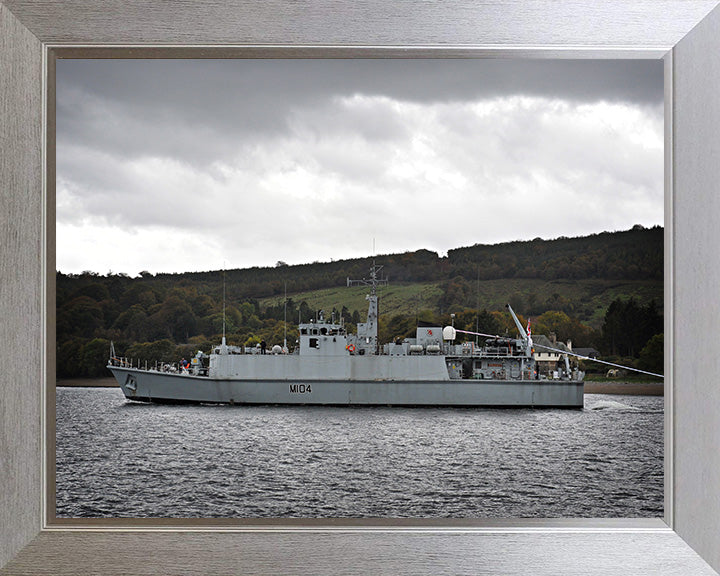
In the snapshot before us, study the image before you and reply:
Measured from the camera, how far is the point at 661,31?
1.63 meters

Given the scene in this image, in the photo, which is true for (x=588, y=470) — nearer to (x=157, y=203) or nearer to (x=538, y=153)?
(x=538, y=153)

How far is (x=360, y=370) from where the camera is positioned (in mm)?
10484

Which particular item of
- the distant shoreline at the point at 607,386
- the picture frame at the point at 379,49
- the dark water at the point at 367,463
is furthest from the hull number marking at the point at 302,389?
the picture frame at the point at 379,49

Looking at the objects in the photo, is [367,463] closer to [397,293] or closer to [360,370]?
[360,370]

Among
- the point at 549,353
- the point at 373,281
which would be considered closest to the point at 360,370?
the point at 373,281

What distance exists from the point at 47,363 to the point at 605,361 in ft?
32.2

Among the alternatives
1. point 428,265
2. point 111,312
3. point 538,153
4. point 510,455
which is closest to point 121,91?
point 111,312

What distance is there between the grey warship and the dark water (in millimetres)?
350

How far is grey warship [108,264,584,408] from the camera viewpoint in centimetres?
1054

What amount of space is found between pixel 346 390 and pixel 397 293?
1.81m

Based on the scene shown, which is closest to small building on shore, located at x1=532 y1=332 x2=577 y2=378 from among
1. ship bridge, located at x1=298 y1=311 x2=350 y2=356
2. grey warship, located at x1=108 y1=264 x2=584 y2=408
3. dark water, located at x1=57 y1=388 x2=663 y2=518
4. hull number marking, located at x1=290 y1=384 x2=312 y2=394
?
grey warship, located at x1=108 y1=264 x2=584 y2=408

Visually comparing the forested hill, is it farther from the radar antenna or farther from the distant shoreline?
the distant shoreline

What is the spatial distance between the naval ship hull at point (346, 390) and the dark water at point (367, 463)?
0.91 ft

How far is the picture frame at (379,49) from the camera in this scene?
5.24ft
